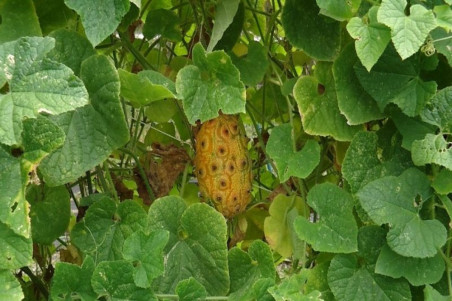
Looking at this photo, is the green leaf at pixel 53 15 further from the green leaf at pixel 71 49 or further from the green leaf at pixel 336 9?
the green leaf at pixel 336 9

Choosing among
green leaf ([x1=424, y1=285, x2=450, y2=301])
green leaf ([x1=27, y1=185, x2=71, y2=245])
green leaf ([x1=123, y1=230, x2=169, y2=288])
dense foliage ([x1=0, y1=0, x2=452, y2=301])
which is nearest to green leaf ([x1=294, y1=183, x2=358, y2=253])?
dense foliage ([x1=0, y1=0, x2=452, y2=301])

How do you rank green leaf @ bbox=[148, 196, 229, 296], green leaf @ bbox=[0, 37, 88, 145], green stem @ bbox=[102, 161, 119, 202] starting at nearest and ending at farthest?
1. green leaf @ bbox=[0, 37, 88, 145]
2. green leaf @ bbox=[148, 196, 229, 296]
3. green stem @ bbox=[102, 161, 119, 202]

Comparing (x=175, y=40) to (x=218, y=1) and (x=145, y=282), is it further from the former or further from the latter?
(x=145, y=282)

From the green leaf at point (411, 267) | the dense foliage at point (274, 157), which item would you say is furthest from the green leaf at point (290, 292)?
the green leaf at point (411, 267)

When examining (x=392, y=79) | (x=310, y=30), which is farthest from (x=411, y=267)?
(x=310, y=30)

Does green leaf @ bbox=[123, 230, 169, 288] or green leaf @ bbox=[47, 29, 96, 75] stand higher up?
green leaf @ bbox=[47, 29, 96, 75]

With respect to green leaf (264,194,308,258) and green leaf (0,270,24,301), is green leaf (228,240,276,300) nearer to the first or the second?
green leaf (264,194,308,258)
